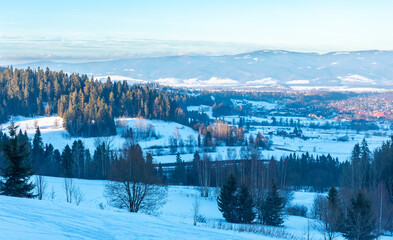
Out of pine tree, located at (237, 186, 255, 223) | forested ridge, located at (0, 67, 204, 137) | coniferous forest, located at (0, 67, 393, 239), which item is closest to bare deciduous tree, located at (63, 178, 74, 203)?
coniferous forest, located at (0, 67, 393, 239)

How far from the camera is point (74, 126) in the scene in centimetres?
6344

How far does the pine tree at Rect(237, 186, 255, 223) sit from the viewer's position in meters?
21.0

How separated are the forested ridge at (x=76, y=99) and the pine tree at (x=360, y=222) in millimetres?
52637

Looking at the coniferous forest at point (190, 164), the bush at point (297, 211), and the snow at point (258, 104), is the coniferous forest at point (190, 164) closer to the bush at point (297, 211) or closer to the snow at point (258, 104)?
the bush at point (297, 211)

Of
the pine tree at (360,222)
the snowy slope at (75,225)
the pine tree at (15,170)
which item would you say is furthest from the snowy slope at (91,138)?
the snowy slope at (75,225)

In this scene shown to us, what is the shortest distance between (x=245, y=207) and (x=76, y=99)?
192ft

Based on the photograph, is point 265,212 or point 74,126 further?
point 74,126

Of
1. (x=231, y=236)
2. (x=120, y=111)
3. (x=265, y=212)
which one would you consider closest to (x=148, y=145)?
(x=120, y=111)

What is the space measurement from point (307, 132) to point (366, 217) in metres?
79.3

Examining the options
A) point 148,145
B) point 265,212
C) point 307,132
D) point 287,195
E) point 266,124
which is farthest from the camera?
point 266,124

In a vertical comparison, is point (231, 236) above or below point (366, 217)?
above

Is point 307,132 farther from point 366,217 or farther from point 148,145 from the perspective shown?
point 366,217

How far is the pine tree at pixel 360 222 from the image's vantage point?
52.4 feet

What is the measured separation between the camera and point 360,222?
15984mm
